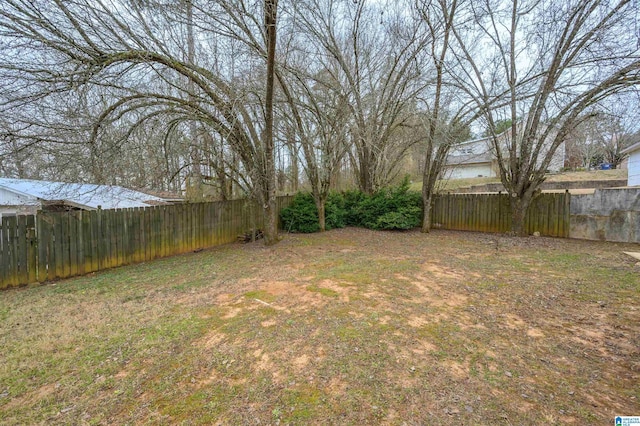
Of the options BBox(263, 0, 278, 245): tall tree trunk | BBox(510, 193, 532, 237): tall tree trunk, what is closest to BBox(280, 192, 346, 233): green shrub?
BBox(263, 0, 278, 245): tall tree trunk

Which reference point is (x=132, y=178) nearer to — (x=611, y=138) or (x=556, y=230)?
(x=556, y=230)

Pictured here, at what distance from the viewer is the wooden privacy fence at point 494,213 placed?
832cm

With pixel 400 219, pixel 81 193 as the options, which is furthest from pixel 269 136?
pixel 400 219

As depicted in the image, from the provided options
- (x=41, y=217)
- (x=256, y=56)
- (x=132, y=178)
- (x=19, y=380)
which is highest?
(x=256, y=56)

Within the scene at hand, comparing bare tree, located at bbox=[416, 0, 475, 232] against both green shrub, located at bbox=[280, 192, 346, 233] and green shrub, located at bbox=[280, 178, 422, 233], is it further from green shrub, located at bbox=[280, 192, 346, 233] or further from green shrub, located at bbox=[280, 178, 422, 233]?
green shrub, located at bbox=[280, 192, 346, 233]

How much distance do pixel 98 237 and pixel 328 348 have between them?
214 inches

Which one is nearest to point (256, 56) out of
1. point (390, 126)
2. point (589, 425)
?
point (390, 126)

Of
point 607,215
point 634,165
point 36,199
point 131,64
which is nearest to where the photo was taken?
point 131,64

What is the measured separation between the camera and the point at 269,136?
21.9 ft

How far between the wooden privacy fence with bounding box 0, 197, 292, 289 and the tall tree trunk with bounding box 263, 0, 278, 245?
2.55 feet

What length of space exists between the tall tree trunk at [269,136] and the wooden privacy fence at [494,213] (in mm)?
6223

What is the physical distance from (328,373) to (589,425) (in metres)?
1.69

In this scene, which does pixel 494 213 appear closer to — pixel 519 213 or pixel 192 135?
pixel 519 213

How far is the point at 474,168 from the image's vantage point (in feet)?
78.2
